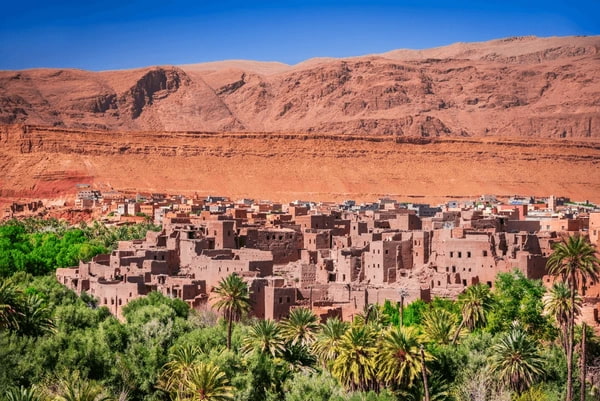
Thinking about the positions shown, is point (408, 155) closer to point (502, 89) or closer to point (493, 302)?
point (502, 89)

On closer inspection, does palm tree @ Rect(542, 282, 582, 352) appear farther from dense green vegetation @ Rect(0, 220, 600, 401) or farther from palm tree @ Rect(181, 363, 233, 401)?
palm tree @ Rect(181, 363, 233, 401)

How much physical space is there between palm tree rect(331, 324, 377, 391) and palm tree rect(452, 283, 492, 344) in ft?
23.6

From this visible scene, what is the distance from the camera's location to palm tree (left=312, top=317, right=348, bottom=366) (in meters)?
36.1

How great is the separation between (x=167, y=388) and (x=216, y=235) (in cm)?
2168

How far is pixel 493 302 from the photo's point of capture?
4316 centimetres

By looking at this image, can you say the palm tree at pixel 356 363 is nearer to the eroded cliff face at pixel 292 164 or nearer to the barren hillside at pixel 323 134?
the eroded cliff face at pixel 292 164

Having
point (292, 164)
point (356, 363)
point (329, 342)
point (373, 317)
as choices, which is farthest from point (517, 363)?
point (292, 164)

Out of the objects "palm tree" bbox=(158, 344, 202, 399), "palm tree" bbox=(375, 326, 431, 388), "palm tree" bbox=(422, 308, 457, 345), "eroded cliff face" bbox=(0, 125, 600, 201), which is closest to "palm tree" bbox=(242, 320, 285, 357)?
"palm tree" bbox=(158, 344, 202, 399)

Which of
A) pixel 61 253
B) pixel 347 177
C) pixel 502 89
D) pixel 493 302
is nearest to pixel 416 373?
pixel 493 302

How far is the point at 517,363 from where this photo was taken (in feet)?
116

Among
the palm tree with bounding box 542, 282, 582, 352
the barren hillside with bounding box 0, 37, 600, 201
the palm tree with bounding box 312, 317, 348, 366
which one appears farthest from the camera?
the barren hillside with bounding box 0, 37, 600, 201

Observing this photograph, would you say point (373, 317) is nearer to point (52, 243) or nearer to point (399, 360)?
point (399, 360)

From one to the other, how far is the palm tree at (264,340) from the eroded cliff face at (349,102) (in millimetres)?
127743

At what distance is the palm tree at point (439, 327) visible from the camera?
39.6 metres
